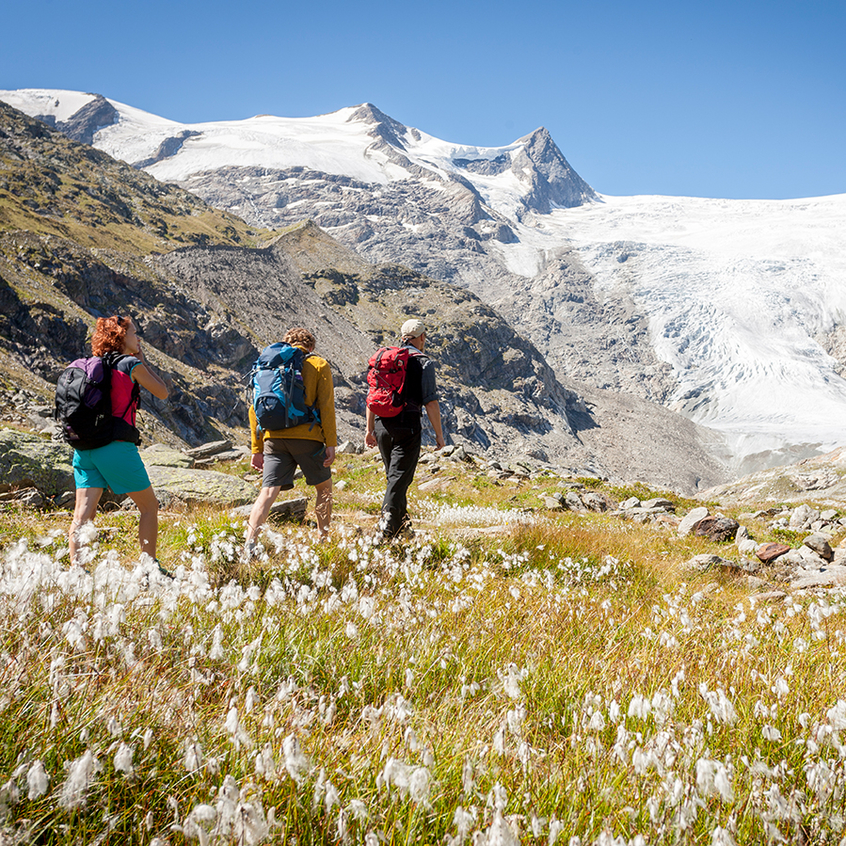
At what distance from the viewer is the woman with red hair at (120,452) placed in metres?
5.14

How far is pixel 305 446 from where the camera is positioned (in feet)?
21.0

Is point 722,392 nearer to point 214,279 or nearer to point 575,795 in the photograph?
point 214,279

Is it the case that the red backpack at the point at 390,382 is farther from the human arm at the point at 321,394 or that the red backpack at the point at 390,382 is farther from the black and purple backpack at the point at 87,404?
the black and purple backpack at the point at 87,404

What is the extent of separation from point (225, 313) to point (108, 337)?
83.9m

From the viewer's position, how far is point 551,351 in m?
198

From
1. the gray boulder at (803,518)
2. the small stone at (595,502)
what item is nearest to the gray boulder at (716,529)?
the gray boulder at (803,518)

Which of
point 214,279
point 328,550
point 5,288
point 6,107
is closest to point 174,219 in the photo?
point 6,107

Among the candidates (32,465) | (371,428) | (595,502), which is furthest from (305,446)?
(595,502)

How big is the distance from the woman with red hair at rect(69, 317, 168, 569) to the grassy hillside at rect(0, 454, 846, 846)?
4.14 ft

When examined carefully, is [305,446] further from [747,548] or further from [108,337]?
[747,548]

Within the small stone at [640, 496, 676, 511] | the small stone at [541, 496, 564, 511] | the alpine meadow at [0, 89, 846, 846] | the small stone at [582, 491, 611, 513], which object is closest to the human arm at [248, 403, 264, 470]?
the alpine meadow at [0, 89, 846, 846]

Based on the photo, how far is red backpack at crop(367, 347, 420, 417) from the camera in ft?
22.3

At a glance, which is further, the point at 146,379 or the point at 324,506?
the point at 324,506

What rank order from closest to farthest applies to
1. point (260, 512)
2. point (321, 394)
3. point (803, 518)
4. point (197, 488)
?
point (260, 512) < point (321, 394) < point (197, 488) < point (803, 518)
